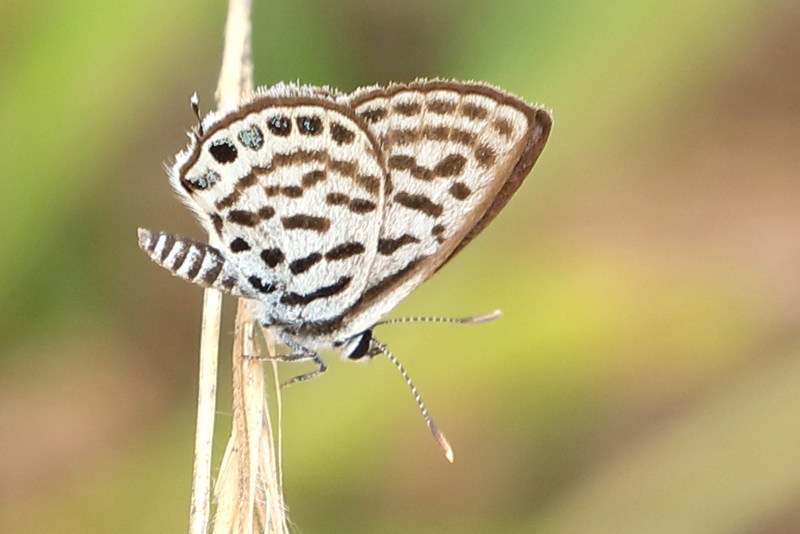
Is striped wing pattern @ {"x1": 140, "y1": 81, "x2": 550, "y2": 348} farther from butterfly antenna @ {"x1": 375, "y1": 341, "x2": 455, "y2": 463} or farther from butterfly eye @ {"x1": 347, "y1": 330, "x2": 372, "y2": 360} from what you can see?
butterfly antenna @ {"x1": 375, "y1": 341, "x2": 455, "y2": 463}

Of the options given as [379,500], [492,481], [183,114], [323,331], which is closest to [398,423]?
[379,500]

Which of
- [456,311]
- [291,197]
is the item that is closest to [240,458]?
[291,197]

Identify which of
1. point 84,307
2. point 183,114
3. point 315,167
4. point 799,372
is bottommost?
point 799,372

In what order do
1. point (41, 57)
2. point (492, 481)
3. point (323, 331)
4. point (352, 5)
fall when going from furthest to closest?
point (352, 5) < point (492, 481) < point (41, 57) < point (323, 331)

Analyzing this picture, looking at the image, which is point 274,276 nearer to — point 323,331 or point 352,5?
point 323,331

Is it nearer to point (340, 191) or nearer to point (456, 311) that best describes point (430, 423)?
point (340, 191)

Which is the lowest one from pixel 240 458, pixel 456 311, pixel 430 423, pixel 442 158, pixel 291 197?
pixel 240 458

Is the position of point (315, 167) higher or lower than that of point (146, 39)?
lower
